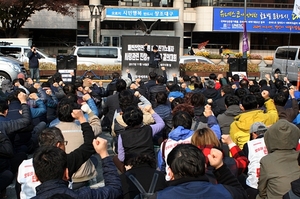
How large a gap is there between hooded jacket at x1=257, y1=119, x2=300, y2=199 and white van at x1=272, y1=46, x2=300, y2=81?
1745cm

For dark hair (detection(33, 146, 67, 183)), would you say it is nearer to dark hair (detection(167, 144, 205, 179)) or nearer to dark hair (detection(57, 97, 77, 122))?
dark hair (detection(167, 144, 205, 179))

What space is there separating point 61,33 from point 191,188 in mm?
36527

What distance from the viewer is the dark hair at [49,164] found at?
117 inches

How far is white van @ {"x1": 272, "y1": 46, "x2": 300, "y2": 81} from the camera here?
69.6ft

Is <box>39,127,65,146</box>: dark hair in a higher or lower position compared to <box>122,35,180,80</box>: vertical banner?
lower

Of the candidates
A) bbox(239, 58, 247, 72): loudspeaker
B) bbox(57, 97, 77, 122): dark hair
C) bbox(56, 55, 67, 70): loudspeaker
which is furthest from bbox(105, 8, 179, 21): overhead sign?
bbox(57, 97, 77, 122): dark hair

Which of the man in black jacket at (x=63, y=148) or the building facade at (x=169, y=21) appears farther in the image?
the building facade at (x=169, y=21)

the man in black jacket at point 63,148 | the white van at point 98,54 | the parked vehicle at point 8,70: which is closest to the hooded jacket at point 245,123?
the man in black jacket at point 63,148

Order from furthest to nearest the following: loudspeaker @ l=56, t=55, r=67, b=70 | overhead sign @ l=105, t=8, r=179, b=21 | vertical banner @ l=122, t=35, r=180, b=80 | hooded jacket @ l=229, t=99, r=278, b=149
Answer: overhead sign @ l=105, t=8, r=179, b=21 → vertical banner @ l=122, t=35, r=180, b=80 → loudspeaker @ l=56, t=55, r=67, b=70 → hooded jacket @ l=229, t=99, r=278, b=149

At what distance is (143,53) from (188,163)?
14.7 meters

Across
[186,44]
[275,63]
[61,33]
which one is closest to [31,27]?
[61,33]

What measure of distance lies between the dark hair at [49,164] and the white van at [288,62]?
62.2 feet

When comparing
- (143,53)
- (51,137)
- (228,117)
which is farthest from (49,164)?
(143,53)

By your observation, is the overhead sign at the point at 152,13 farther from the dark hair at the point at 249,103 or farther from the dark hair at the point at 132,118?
the dark hair at the point at 132,118
